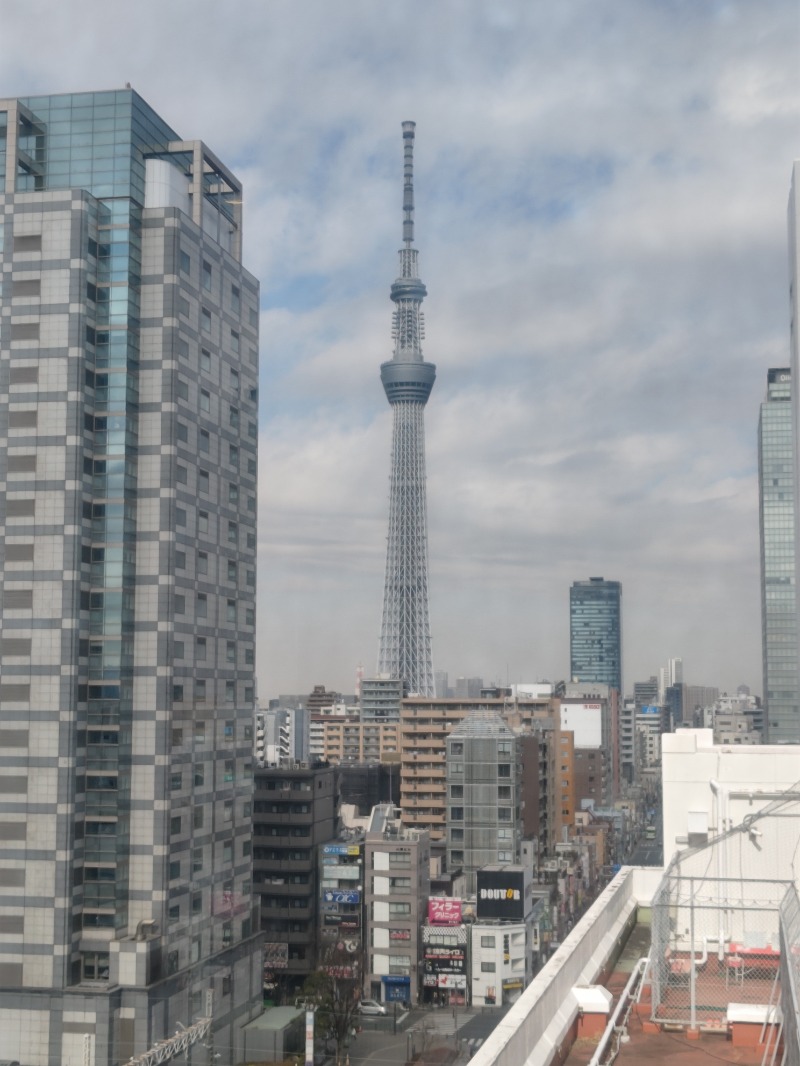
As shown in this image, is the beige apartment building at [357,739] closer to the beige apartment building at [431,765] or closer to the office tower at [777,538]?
the office tower at [777,538]

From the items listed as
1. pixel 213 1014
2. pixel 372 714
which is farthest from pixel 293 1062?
pixel 372 714

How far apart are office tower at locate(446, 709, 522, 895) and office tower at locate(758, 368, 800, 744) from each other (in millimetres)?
45721

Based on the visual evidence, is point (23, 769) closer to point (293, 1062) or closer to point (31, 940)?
point (31, 940)

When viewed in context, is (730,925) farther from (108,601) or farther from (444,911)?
(444,911)

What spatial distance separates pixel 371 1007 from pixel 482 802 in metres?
10.8

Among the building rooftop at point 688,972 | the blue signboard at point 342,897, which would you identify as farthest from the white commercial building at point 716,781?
the blue signboard at point 342,897

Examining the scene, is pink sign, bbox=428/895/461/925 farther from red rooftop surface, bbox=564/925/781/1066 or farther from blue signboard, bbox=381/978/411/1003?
red rooftop surface, bbox=564/925/781/1066

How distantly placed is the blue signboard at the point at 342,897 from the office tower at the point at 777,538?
54.1m

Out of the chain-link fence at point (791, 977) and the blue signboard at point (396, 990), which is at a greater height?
the chain-link fence at point (791, 977)

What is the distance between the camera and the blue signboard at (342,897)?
43125mm

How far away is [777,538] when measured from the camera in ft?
322

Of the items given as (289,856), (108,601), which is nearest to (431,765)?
(289,856)

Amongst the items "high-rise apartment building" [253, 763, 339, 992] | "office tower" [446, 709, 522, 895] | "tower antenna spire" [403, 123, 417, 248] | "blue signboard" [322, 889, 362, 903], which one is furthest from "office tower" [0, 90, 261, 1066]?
"tower antenna spire" [403, 123, 417, 248]

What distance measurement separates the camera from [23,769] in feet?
92.6
